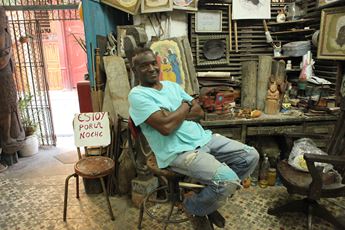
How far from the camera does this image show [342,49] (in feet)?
8.30

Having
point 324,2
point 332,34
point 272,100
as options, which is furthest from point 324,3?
point 272,100

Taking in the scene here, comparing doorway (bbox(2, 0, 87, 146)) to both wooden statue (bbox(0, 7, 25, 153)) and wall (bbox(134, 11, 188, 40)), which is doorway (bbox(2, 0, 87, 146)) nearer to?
wooden statue (bbox(0, 7, 25, 153))

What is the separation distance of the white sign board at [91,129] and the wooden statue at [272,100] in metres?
1.62

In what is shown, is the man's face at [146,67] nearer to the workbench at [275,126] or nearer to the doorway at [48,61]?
the workbench at [275,126]

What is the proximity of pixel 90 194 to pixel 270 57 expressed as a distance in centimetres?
235

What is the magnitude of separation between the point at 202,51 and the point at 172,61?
38 centimetres

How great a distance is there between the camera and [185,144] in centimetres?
181

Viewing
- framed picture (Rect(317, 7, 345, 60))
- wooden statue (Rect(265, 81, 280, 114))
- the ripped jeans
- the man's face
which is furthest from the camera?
wooden statue (Rect(265, 81, 280, 114))

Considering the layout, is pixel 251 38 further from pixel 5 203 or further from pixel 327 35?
pixel 5 203

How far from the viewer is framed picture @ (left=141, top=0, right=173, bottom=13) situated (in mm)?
2729

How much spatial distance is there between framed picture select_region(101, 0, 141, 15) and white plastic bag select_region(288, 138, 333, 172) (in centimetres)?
204

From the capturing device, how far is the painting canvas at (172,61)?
2.78m

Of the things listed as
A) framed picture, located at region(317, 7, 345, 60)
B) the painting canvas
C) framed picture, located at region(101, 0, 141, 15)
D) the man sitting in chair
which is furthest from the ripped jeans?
framed picture, located at region(101, 0, 141, 15)

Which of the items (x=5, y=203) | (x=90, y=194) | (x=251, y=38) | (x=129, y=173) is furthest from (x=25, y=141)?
(x=251, y=38)
